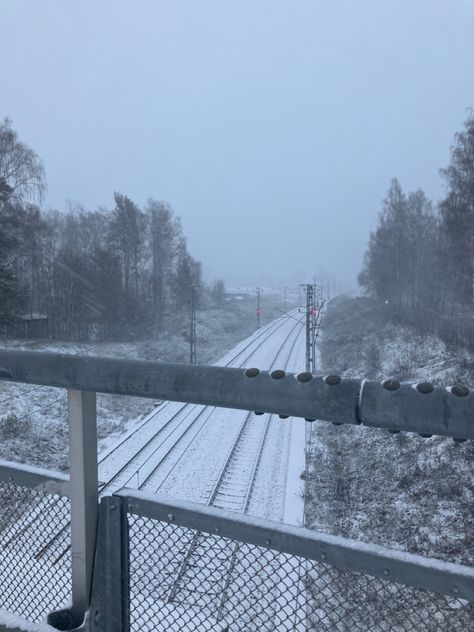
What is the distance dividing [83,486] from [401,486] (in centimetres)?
Answer: 849

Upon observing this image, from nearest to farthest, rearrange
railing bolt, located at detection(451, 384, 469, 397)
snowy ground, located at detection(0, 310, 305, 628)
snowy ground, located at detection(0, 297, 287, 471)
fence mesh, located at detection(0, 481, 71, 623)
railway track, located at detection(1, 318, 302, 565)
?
railing bolt, located at detection(451, 384, 469, 397), fence mesh, located at detection(0, 481, 71, 623), snowy ground, located at detection(0, 310, 305, 628), railway track, located at detection(1, 318, 302, 565), snowy ground, located at detection(0, 297, 287, 471)

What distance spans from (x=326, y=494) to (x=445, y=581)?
8.52 metres

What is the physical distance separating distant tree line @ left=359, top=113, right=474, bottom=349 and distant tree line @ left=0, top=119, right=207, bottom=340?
9.89 metres

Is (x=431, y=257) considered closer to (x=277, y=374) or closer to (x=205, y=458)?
(x=205, y=458)

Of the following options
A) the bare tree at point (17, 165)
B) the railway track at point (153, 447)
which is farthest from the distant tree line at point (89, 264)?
the railway track at point (153, 447)

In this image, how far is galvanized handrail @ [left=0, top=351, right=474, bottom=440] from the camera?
3.59ft

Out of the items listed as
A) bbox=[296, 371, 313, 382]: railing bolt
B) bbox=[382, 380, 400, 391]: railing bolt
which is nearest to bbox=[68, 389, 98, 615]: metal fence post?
bbox=[296, 371, 313, 382]: railing bolt

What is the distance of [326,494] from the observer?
9211 millimetres

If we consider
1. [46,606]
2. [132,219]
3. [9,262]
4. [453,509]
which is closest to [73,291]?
[9,262]

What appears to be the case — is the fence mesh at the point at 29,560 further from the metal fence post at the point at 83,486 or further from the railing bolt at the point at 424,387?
the railing bolt at the point at 424,387

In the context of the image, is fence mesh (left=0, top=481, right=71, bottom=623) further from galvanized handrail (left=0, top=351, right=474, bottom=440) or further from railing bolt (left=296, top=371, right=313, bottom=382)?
railing bolt (left=296, top=371, right=313, bottom=382)

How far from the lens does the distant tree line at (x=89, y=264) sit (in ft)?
66.5

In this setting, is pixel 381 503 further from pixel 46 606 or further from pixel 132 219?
pixel 132 219

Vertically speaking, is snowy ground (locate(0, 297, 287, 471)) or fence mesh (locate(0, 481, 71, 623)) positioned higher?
fence mesh (locate(0, 481, 71, 623))
